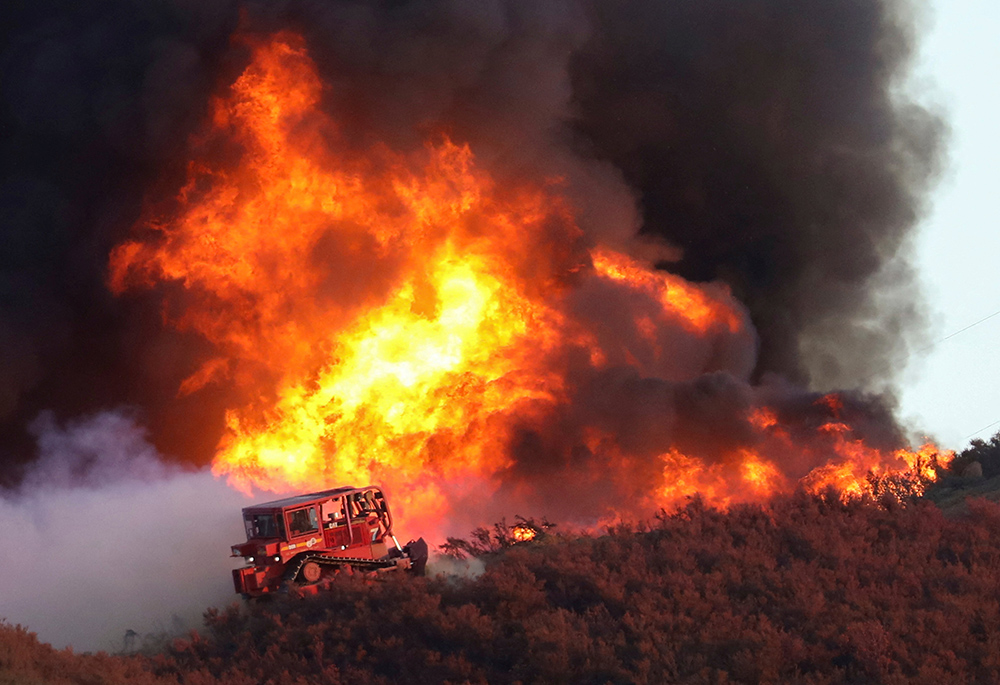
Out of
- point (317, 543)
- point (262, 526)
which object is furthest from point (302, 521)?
point (262, 526)

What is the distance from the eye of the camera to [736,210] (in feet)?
119

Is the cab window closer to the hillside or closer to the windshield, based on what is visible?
the windshield

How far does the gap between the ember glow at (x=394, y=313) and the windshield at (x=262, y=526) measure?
686cm

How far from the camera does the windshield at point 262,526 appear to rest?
59.8 feet

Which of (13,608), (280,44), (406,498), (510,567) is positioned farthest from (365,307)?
(510,567)

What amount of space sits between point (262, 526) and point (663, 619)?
910 cm

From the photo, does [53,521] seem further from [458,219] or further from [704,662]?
[704,662]

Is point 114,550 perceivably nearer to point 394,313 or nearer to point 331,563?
point 331,563

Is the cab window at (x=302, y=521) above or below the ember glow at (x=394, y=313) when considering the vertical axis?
below

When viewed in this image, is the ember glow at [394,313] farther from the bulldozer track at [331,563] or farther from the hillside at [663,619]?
the hillside at [663,619]

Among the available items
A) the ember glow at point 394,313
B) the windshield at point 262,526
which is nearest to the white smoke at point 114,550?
the ember glow at point 394,313

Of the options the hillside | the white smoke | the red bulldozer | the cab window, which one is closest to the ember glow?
the white smoke

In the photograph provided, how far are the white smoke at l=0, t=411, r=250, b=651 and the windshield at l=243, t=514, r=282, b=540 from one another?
2525 mm

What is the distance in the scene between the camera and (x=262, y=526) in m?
18.5
